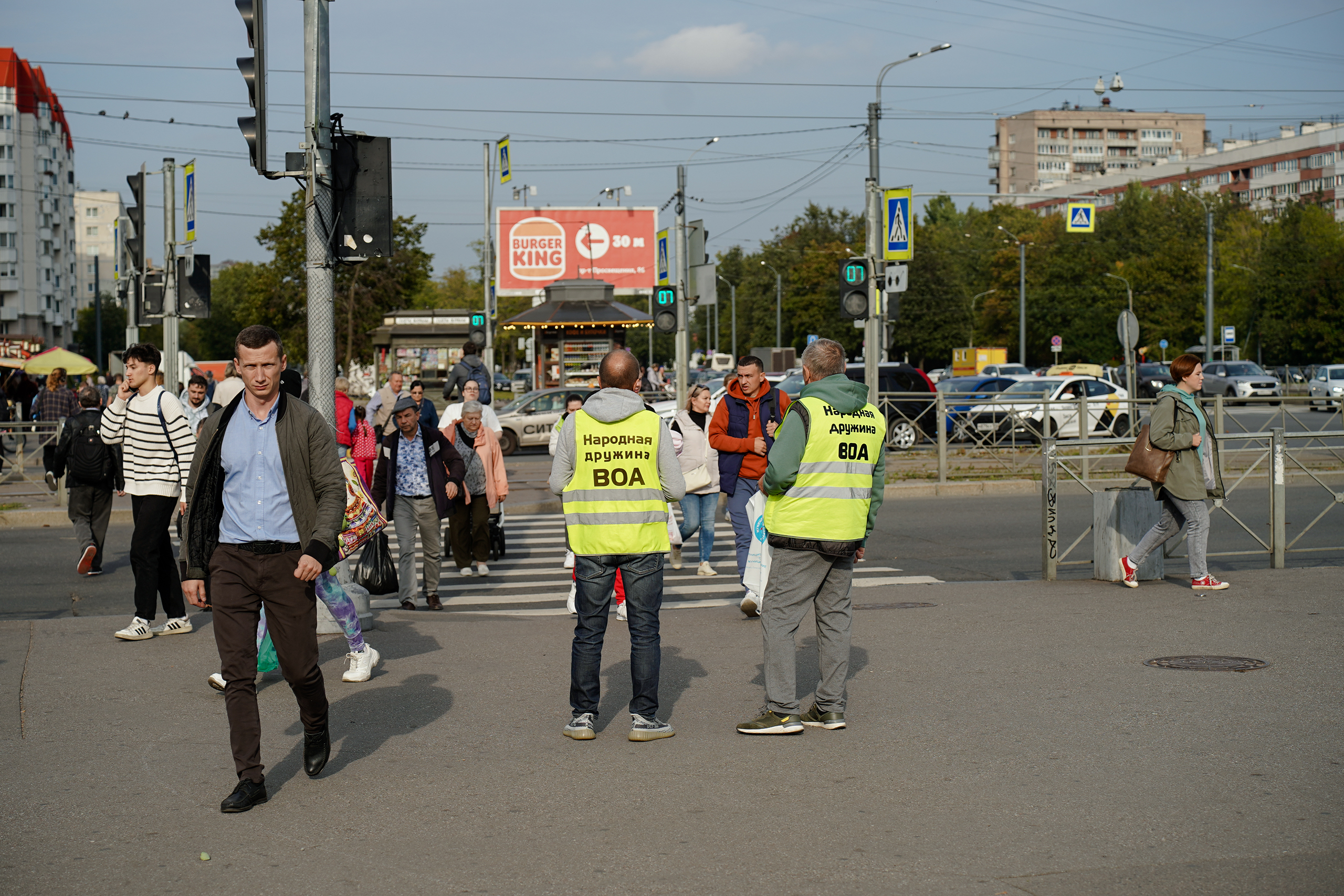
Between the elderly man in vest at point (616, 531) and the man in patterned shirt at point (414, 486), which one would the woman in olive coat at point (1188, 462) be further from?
the man in patterned shirt at point (414, 486)

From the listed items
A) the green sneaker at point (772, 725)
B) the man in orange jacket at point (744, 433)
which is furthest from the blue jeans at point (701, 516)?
the green sneaker at point (772, 725)

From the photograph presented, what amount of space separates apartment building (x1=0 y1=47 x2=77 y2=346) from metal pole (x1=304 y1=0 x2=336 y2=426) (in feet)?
305

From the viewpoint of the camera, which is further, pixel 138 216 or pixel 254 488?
pixel 138 216

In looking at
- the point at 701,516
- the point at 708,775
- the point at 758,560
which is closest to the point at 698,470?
the point at 701,516

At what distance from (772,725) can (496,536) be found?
308 inches

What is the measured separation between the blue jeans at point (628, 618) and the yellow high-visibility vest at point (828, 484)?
0.66m

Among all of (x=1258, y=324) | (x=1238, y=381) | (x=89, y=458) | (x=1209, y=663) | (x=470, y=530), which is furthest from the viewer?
(x=1258, y=324)

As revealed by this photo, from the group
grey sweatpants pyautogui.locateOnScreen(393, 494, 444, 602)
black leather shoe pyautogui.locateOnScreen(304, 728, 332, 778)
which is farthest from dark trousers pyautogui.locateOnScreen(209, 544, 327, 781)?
grey sweatpants pyautogui.locateOnScreen(393, 494, 444, 602)

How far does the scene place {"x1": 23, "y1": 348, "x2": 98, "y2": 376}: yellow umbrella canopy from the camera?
126 ft

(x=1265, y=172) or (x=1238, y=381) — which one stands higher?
(x=1265, y=172)

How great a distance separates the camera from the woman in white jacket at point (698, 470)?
1163cm

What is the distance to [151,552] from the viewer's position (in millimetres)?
8766

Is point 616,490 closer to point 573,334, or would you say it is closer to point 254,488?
point 254,488

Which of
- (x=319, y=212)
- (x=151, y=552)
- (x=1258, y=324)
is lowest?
(x=151, y=552)
